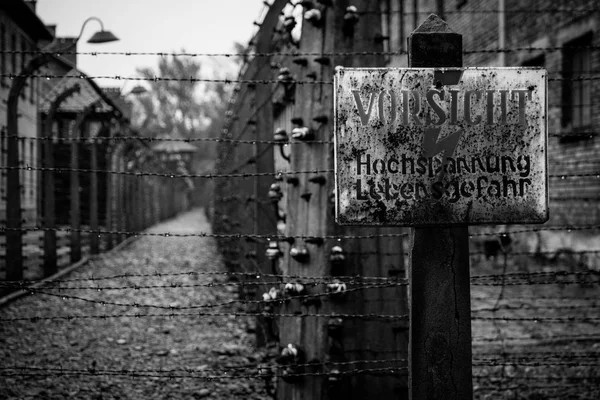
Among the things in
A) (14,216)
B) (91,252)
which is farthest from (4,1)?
(14,216)

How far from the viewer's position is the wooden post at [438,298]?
9.14ft

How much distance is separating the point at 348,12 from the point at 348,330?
6.96ft

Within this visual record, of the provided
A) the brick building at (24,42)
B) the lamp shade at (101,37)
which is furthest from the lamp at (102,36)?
the brick building at (24,42)

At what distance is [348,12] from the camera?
4.54m

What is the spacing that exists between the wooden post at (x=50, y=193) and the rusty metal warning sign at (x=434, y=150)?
8.44 m

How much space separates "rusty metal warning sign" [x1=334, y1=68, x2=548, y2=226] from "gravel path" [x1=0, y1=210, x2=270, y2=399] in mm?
1487

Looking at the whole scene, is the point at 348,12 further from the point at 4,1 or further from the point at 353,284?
the point at 4,1

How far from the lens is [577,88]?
12789 millimetres

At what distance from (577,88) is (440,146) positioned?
11.3 meters

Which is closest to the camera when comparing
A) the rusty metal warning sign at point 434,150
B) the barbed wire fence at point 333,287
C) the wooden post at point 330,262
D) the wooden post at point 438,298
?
the rusty metal warning sign at point 434,150

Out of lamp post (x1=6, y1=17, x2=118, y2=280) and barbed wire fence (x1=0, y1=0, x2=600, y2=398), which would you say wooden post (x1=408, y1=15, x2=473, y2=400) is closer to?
barbed wire fence (x1=0, y1=0, x2=600, y2=398)

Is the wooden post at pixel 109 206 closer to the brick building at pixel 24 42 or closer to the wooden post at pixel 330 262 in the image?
the brick building at pixel 24 42

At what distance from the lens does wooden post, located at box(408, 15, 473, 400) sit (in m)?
2.79

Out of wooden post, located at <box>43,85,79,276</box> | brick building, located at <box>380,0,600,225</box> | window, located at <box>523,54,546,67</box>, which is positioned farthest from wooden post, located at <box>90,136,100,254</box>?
window, located at <box>523,54,546,67</box>
